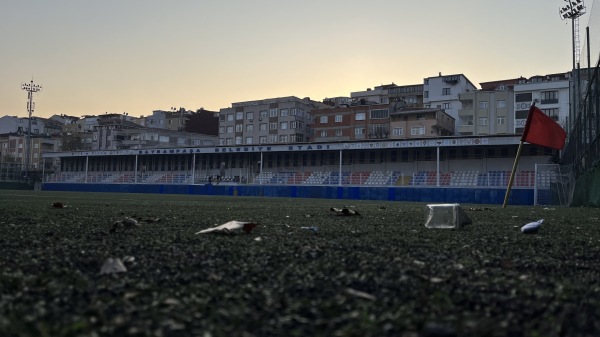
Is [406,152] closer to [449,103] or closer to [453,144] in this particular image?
[453,144]

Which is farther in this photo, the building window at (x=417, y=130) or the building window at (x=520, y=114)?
the building window at (x=417, y=130)

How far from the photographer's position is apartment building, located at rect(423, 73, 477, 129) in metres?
69.8

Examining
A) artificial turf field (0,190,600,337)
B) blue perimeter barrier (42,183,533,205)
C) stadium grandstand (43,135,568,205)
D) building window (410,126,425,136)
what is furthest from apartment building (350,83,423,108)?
artificial turf field (0,190,600,337)

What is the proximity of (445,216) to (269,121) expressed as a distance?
78.7 m

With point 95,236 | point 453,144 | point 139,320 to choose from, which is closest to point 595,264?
point 139,320

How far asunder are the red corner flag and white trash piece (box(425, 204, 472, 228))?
295 inches

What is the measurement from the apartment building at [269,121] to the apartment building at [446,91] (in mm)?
18241

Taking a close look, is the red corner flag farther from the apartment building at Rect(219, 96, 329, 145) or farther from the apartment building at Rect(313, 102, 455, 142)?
the apartment building at Rect(219, 96, 329, 145)

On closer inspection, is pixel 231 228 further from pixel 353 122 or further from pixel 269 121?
pixel 269 121

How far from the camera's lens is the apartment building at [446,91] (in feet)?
229

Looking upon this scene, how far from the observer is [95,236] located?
362 centimetres

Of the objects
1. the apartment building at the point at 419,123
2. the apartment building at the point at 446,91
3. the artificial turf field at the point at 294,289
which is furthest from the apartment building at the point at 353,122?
the artificial turf field at the point at 294,289

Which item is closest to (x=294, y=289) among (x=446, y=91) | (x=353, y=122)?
(x=353, y=122)

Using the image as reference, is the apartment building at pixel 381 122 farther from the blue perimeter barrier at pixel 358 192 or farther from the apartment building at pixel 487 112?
the blue perimeter barrier at pixel 358 192
